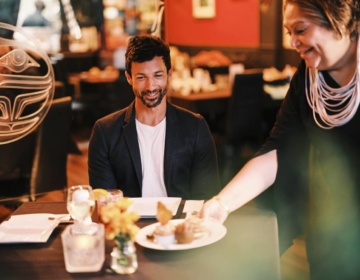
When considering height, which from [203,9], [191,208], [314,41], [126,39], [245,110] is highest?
[203,9]

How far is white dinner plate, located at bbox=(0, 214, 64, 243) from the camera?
5.92ft

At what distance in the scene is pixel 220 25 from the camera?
8.40m

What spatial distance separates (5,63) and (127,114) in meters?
1.35

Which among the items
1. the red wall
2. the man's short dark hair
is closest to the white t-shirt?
the man's short dark hair

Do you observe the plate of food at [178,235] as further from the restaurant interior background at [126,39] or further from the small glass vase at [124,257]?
the restaurant interior background at [126,39]

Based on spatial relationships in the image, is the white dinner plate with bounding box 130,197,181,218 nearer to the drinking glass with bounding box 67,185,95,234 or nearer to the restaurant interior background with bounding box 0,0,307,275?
the drinking glass with bounding box 67,185,95,234

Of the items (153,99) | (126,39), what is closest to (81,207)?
(153,99)

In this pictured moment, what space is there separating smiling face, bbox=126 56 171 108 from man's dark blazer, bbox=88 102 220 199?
0.11 meters

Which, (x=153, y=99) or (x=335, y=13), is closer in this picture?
(x=335, y=13)

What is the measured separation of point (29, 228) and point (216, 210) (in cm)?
60

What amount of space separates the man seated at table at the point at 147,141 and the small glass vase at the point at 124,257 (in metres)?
1.07

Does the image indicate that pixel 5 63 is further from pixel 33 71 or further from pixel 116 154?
pixel 116 154

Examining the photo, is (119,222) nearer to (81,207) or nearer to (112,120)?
(81,207)

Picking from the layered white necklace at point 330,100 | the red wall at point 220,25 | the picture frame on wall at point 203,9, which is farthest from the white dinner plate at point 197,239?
the picture frame on wall at point 203,9
